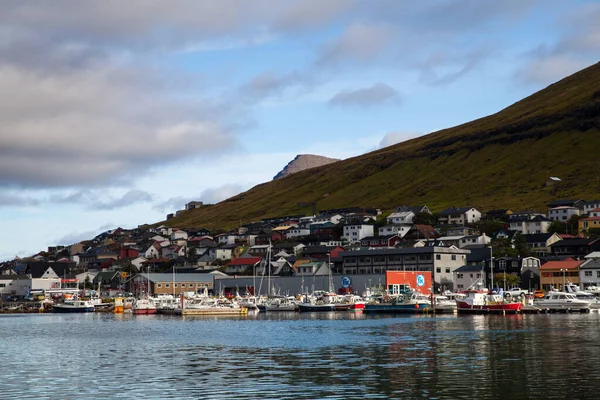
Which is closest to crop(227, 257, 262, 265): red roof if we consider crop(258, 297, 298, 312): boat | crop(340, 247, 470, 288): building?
crop(340, 247, 470, 288): building

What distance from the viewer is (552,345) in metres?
56.4

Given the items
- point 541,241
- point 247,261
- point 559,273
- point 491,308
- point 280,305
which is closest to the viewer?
point 491,308

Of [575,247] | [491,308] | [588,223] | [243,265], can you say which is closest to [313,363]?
[491,308]

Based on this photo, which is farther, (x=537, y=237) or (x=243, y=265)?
(x=243, y=265)

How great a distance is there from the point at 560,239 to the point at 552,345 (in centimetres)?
11659

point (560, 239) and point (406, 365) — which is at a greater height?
point (560, 239)

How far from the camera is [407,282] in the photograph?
140500 mm

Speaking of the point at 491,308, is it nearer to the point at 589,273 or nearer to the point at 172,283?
the point at 589,273

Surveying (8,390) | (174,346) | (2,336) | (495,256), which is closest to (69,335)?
(2,336)

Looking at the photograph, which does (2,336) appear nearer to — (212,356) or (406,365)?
(212,356)

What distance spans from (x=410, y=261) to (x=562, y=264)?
27.2 metres

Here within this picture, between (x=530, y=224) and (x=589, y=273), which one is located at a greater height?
(x=530, y=224)

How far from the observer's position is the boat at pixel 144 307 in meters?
131

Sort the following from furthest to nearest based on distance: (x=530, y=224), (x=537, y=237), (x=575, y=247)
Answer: (x=530, y=224)
(x=537, y=237)
(x=575, y=247)
